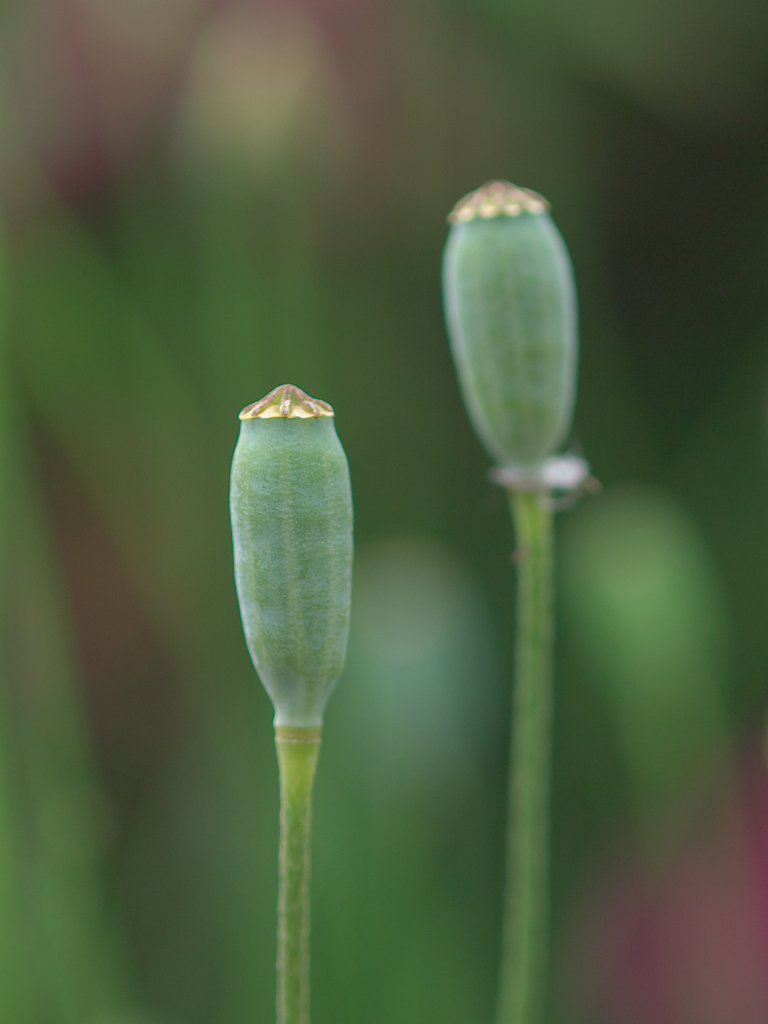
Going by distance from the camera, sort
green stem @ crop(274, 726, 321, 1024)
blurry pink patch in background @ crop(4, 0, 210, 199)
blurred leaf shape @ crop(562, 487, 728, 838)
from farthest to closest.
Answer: blurry pink patch in background @ crop(4, 0, 210, 199), blurred leaf shape @ crop(562, 487, 728, 838), green stem @ crop(274, 726, 321, 1024)

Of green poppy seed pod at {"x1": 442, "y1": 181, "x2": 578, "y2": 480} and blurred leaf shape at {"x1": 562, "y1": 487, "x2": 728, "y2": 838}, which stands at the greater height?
green poppy seed pod at {"x1": 442, "y1": 181, "x2": 578, "y2": 480}

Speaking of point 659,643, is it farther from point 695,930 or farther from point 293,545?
point 293,545

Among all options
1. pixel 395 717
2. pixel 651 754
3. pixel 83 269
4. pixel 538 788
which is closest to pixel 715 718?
pixel 651 754

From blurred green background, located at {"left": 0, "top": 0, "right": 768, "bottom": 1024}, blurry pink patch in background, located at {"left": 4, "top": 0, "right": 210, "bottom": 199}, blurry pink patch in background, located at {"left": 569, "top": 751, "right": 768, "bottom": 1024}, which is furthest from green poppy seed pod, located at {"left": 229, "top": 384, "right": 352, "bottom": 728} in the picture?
blurry pink patch in background, located at {"left": 4, "top": 0, "right": 210, "bottom": 199}

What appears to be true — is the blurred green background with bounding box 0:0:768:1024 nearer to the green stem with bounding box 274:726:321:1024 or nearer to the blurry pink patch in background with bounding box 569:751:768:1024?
the blurry pink patch in background with bounding box 569:751:768:1024

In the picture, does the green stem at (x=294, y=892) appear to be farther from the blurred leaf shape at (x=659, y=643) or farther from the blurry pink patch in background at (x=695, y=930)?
the blurry pink patch in background at (x=695, y=930)

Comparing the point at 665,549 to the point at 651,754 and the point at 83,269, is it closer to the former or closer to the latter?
the point at 651,754
